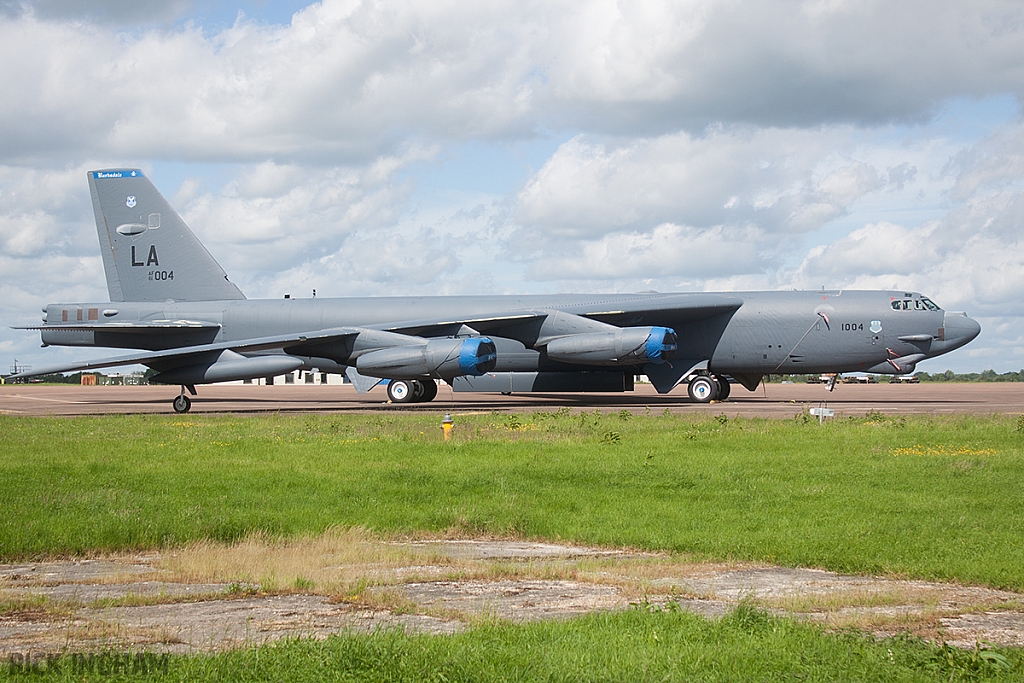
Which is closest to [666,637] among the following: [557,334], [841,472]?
[841,472]

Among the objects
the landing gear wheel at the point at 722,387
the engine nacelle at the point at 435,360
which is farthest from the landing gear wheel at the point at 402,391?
the landing gear wheel at the point at 722,387

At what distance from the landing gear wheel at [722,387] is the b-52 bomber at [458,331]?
0.08m

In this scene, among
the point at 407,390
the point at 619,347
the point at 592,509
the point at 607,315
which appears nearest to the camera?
the point at 592,509

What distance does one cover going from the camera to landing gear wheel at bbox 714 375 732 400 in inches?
1252

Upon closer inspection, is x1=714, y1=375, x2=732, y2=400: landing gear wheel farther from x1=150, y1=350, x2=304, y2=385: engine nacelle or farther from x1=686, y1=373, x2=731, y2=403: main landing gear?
x1=150, y1=350, x2=304, y2=385: engine nacelle

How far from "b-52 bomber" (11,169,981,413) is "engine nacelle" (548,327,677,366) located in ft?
0.15

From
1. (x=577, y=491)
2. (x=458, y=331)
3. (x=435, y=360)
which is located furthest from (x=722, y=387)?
(x=577, y=491)

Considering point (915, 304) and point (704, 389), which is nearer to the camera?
→ point (915, 304)

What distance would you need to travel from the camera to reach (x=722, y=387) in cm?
3216

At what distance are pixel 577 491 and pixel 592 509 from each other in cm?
112

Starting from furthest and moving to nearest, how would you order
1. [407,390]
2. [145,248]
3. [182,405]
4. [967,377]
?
[967,377], [145,248], [407,390], [182,405]

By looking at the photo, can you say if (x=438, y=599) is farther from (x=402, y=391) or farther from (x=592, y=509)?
(x=402, y=391)

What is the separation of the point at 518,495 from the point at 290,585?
4.30 meters

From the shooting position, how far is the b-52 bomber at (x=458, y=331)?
2916 centimetres
